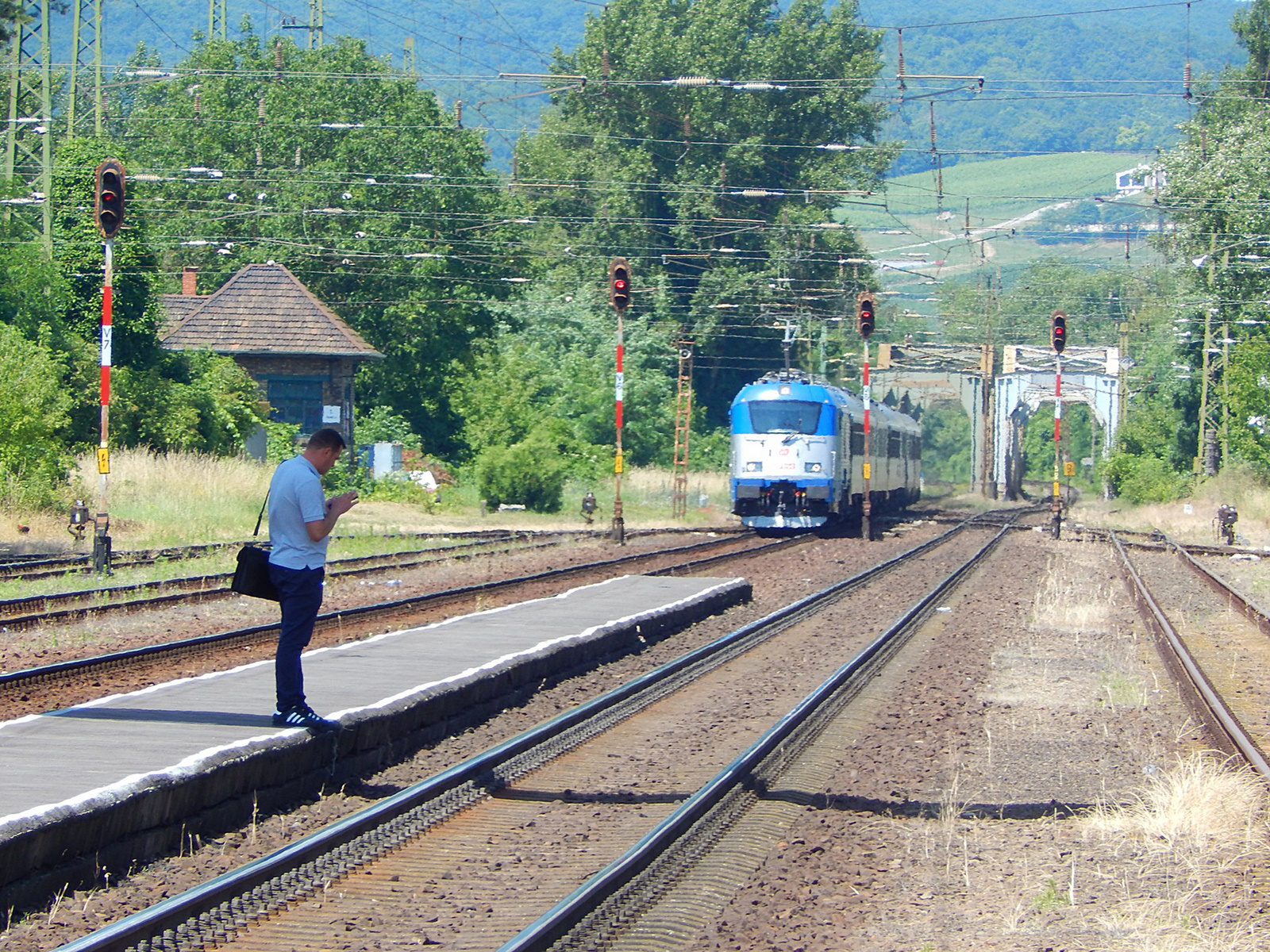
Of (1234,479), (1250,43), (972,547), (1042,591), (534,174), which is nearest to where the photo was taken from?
(1042,591)

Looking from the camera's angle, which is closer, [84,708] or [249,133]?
[84,708]

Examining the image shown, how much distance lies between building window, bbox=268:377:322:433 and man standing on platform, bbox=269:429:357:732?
3815 cm

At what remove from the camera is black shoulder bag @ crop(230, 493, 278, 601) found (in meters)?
8.78

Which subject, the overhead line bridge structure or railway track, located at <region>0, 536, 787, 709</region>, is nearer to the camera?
railway track, located at <region>0, 536, 787, 709</region>

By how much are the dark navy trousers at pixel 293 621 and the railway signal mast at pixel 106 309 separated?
12.1 meters

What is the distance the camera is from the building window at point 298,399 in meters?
46.3

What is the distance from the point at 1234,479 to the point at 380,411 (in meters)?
27.8

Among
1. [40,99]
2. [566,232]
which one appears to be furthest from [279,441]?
[566,232]

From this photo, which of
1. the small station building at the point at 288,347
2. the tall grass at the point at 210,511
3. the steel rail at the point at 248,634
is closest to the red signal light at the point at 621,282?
the steel rail at the point at 248,634

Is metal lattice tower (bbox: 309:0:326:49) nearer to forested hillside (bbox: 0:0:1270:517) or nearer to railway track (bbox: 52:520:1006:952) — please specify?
forested hillside (bbox: 0:0:1270:517)

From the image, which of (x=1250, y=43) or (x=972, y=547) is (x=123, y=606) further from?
(x=1250, y=43)

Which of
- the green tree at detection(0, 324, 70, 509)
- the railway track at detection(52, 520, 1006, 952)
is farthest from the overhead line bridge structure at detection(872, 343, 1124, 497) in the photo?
the railway track at detection(52, 520, 1006, 952)

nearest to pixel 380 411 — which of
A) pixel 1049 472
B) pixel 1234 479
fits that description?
pixel 1234 479

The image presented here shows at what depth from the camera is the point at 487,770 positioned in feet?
29.9
